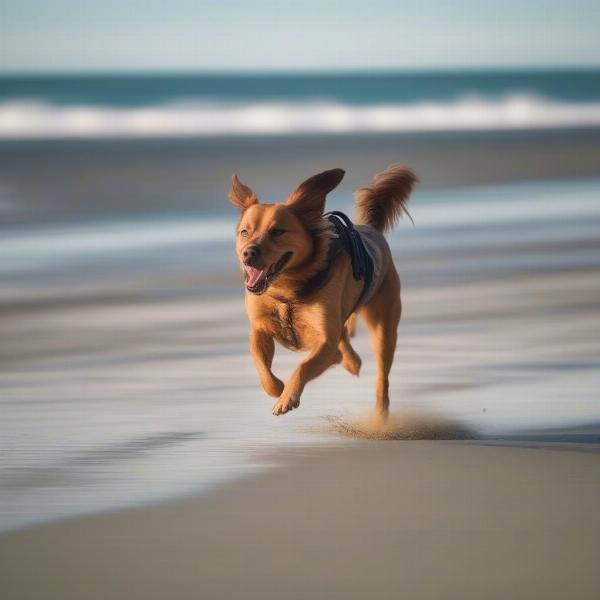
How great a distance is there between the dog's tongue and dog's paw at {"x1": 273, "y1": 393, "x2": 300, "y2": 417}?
457mm

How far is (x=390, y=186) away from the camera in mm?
7074

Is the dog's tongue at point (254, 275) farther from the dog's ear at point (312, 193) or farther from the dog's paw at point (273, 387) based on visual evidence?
the dog's paw at point (273, 387)

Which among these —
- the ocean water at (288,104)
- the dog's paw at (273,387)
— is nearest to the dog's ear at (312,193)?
the dog's paw at (273,387)

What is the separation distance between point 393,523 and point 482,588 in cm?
66

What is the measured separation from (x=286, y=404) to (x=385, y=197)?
172cm

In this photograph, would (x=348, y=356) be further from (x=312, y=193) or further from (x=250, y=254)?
(x=250, y=254)

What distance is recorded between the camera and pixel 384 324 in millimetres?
6844

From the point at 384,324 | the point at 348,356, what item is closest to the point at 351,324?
the point at 384,324

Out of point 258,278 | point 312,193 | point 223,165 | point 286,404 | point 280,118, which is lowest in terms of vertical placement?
point 286,404

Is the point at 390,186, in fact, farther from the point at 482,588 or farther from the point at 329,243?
the point at 482,588

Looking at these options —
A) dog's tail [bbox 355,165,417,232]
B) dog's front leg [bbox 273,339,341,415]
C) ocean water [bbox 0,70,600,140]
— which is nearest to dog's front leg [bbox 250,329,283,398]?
dog's front leg [bbox 273,339,341,415]

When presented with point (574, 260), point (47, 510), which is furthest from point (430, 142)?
point (47, 510)

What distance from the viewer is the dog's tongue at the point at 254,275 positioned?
572 centimetres

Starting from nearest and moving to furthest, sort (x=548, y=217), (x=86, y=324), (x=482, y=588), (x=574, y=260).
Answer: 1. (x=482, y=588)
2. (x=86, y=324)
3. (x=574, y=260)
4. (x=548, y=217)
